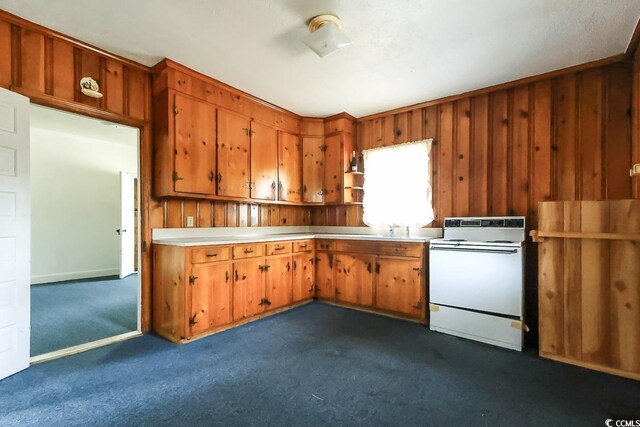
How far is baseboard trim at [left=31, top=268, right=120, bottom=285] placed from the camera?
4875 millimetres

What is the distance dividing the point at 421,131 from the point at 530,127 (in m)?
1.14

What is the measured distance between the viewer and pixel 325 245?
4.00 m

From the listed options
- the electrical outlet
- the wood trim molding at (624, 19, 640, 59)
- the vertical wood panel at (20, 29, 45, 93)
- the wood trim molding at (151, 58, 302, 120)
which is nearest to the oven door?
the wood trim molding at (624, 19, 640, 59)

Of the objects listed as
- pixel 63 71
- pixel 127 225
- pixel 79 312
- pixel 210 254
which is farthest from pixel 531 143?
pixel 127 225

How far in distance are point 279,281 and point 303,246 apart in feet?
1.89

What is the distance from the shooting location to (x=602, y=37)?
2404 mm

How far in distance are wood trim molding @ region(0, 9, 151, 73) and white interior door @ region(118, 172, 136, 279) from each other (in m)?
3.13

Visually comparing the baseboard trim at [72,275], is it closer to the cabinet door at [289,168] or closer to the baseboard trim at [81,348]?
the baseboard trim at [81,348]

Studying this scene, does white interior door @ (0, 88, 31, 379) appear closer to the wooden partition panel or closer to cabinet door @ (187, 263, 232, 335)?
cabinet door @ (187, 263, 232, 335)

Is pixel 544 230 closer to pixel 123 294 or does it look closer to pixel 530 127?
pixel 530 127

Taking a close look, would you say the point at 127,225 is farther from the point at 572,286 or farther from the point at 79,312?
the point at 572,286

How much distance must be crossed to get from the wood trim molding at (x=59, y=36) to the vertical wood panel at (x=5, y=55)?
59mm

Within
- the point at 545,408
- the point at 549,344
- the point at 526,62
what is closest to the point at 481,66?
the point at 526,62

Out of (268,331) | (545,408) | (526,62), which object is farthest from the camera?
(268,331)
